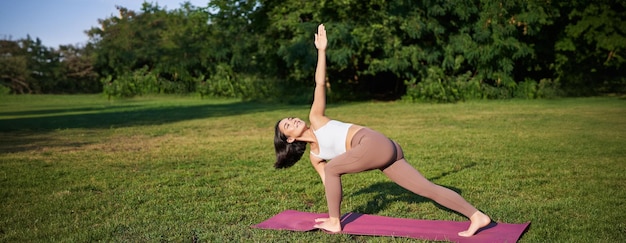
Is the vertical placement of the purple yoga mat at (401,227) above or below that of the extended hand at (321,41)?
below

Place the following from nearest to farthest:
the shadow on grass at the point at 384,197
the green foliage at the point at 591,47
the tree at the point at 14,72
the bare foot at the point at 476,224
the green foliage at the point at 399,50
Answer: the bare foot at the point at 476,224, the shadow on grass at the point at 384,197, the green foliage at the point at 399,50, the green foliage at the point at 591,47, the tree at the point at 14,72

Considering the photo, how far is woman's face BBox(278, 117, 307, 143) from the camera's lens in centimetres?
459

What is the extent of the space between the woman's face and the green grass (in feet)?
2.51

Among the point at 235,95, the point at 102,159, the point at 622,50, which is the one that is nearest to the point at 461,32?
the point at 622,50

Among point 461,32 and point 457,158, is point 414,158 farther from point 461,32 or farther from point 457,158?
point 461,32

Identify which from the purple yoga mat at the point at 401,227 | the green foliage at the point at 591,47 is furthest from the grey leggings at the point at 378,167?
the green foliage at the point at 591,47

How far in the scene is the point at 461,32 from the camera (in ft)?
74.0

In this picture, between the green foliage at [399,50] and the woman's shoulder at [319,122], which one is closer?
the woman's shoulder at [319,122]

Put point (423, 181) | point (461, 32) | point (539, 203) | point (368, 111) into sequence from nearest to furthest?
point (423, 181) → point (539, 203) → point (368, 111) → point (461, 32)

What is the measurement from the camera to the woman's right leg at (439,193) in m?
4.29

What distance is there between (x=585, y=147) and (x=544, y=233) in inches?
210

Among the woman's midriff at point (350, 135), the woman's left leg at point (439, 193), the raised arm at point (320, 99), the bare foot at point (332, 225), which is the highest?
the raised arm at point (320, 99)

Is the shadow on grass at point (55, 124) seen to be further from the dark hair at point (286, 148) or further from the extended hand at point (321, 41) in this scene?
the extended hand at point (321, 41)

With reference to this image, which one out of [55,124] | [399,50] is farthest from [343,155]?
[399,50]
